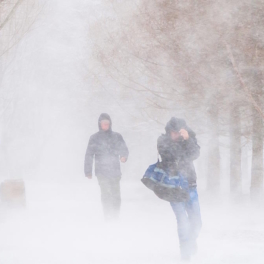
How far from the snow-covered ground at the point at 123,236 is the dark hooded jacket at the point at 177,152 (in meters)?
1.09

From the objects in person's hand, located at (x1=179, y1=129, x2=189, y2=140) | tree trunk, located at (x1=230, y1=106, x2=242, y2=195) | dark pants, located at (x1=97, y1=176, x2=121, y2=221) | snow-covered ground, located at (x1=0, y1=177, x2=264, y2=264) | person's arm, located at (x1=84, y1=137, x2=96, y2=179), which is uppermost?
tree trunk, located at (x1=230, y1=106, x2=242, y2=195)

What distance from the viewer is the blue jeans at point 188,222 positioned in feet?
20.3

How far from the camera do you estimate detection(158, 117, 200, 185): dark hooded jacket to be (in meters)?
6.17

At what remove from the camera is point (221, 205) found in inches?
475

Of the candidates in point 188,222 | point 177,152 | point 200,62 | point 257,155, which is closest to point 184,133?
point 177,152

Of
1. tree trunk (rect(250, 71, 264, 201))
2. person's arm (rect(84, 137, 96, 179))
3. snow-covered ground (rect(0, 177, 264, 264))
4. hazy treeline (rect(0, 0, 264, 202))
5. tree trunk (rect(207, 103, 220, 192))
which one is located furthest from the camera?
tree trunk (rect(207, 103, 220, 192))

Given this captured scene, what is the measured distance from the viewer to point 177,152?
6.22 m

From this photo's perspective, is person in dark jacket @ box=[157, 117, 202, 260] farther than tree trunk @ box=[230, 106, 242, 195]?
No

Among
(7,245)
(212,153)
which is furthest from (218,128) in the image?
(7,245)

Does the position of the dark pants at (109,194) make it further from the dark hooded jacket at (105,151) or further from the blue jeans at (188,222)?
the blue jeans at (188,222)

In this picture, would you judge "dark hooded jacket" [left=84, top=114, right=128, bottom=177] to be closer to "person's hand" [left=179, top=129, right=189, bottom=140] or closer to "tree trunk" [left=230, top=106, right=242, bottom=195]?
"person's hand" [left=179, top=129, right=189, bottom=140]

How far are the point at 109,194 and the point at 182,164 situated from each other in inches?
132

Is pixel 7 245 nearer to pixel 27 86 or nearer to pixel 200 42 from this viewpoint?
pixel 200 42

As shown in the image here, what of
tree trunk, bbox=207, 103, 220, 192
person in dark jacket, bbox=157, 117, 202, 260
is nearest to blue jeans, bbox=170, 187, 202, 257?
person in dark jacket, bbox=157, 117, 202, 260
